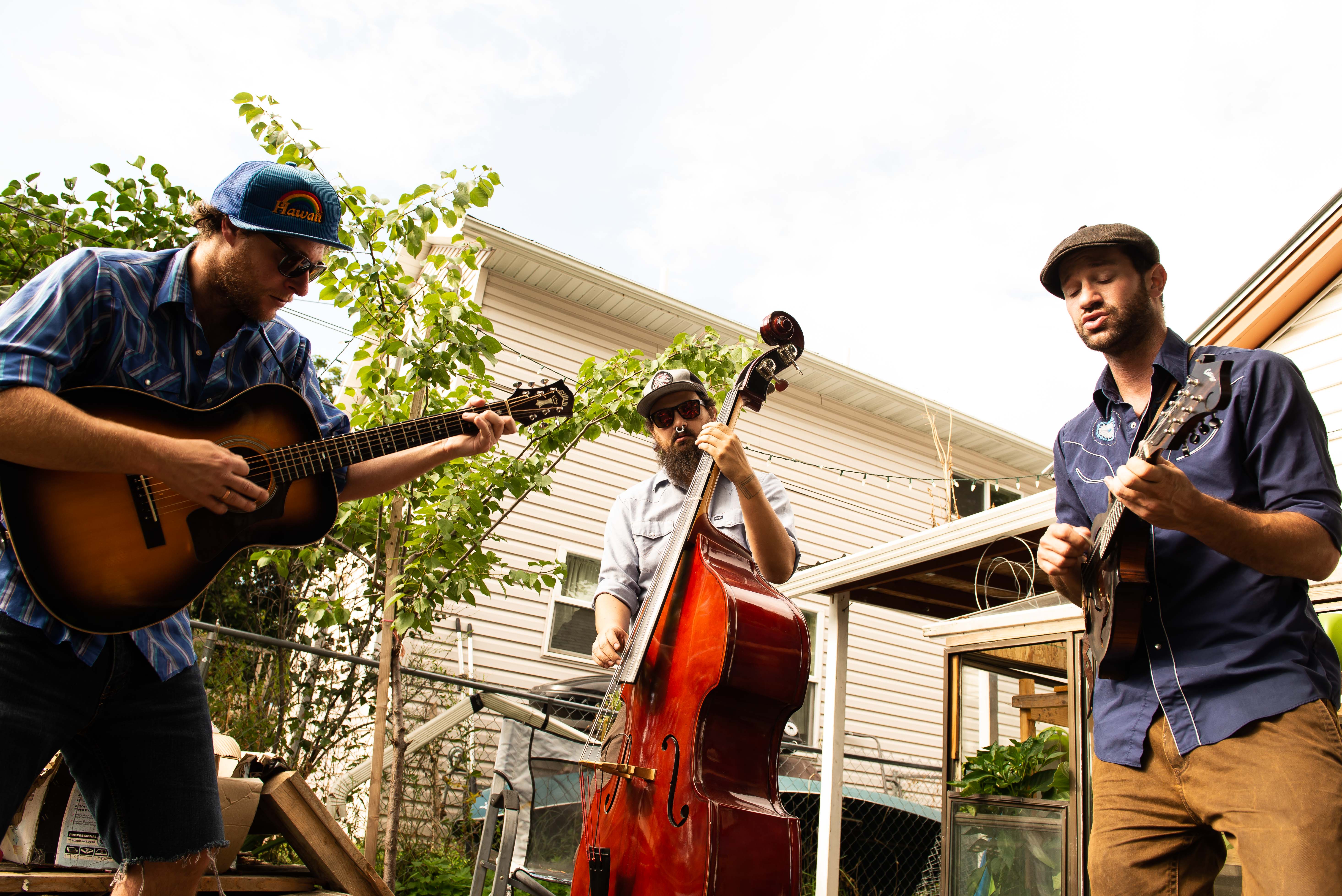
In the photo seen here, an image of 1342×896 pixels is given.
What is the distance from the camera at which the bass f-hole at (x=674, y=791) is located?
2.10 m

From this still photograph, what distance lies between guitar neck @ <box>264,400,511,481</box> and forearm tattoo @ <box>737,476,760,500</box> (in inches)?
31.6

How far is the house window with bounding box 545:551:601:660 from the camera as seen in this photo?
9062mm

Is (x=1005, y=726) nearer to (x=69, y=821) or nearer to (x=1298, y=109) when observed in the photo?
(x=1298, y=109)

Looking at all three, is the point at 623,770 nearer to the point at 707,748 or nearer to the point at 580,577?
the point at 707,748

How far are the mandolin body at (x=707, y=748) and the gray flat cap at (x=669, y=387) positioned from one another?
742 millimetres

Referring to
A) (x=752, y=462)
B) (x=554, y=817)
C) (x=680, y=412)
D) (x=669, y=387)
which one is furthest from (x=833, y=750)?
(x=752, y=462)

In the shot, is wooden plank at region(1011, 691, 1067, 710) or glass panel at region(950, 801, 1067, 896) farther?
wooden plank at region(1011, 691, 1067, 710)

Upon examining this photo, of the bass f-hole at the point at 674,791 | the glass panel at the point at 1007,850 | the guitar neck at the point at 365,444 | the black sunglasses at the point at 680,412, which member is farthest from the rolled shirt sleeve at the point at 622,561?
the glass panel at the point at 1007,850

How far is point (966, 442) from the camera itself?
42.6 feet

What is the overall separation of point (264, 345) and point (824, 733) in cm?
452

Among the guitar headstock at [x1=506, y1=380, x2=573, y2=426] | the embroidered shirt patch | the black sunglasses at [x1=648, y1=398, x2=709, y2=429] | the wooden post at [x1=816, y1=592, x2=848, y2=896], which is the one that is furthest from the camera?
the wooden post at [x1=816, y1=592, x2=848, y2=896]

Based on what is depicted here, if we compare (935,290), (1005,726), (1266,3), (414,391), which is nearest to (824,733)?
(414,391)

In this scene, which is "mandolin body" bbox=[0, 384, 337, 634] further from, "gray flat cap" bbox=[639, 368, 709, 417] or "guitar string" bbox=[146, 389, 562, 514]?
"gray flat cap" bbox=[639, 368, 709, 417]

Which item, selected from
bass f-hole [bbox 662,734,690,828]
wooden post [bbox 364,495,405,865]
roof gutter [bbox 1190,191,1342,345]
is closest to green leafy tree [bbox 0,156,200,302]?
wooden post [bbox 364,495,405,865]
